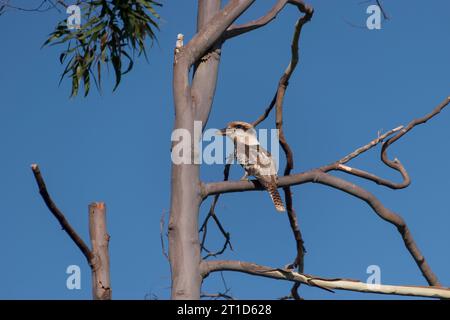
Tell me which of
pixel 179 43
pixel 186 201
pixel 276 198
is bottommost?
pixel 186 201

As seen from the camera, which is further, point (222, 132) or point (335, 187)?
point (222, 132)

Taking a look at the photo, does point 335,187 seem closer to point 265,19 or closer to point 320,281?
point 320,281

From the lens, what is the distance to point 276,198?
685 cm

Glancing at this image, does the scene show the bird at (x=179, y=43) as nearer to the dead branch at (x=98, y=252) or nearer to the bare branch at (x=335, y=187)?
the bare branch at (x=335, y=187)

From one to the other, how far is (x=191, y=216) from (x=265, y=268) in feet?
1.90

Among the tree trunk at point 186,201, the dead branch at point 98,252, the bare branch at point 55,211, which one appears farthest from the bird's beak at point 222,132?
the bare branch at point 55,211

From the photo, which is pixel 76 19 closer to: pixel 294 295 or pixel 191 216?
pixel 191 216

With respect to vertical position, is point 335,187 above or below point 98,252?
above

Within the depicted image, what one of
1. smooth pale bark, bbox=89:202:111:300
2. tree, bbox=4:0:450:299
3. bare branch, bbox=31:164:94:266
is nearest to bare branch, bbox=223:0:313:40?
tree, bbox=4:0:450:299

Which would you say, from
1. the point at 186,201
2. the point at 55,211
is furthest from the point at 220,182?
the point at 55,211

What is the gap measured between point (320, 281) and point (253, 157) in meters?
1.25

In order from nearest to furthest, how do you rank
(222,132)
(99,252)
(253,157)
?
(99,252) < (253,157) < (222,132)

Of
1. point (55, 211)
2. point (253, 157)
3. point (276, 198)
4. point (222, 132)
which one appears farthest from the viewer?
point (222, 132)
